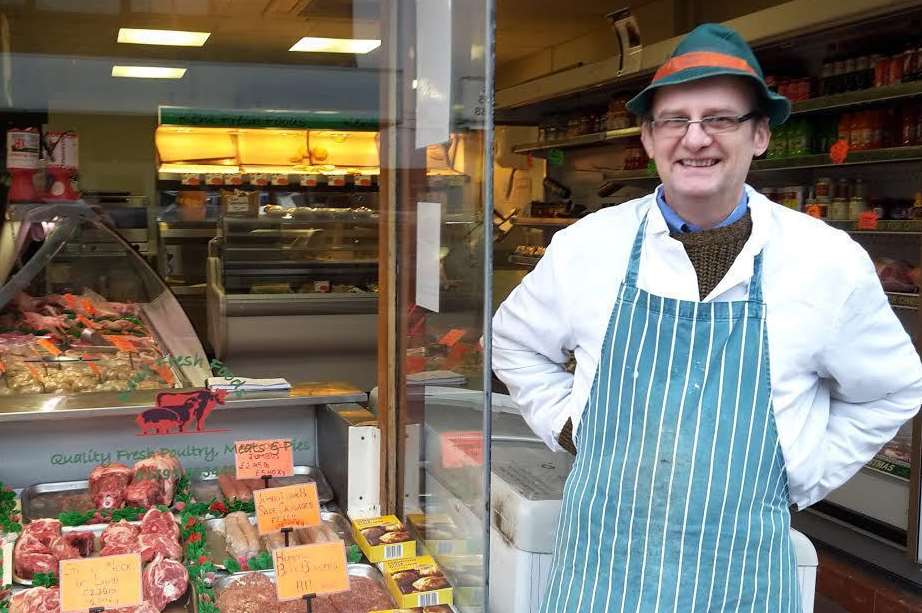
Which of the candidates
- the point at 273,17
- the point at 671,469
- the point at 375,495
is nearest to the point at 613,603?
the point at 671,469

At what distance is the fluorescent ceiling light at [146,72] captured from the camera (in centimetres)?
872

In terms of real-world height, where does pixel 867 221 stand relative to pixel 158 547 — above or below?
above

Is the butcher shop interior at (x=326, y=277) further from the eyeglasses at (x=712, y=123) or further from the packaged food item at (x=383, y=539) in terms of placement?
the eyeglasses at (x=712, y=123)

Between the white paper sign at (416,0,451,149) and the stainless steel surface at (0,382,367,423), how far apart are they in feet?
4.07

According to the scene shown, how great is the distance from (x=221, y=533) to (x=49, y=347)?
1.54 metres

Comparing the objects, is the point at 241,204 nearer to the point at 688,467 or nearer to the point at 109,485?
the point at 109,485

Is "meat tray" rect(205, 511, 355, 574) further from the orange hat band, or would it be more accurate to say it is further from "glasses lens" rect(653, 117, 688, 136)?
the orange hat band

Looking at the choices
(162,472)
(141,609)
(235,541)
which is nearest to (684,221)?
(141,609)

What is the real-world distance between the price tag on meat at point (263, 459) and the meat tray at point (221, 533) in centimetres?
27

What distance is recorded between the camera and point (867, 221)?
4.61 metres

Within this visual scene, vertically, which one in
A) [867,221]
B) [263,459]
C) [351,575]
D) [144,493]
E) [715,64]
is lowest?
[351,575]

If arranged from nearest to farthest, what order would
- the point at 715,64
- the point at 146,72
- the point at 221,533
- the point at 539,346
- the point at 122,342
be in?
the point at 715,64, the point at 539,346, the point at 221,533, the point at 122,342, the point at 146,72

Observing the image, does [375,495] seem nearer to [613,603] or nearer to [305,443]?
[305,443]

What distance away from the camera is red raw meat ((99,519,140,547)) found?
2895 millimetres
